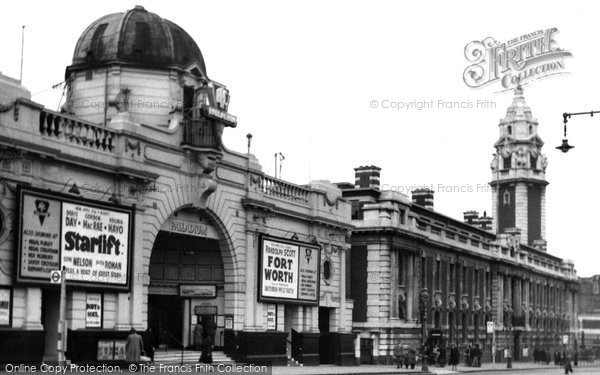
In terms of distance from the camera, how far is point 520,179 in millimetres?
125312

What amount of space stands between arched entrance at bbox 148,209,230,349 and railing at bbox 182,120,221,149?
3.41 meters

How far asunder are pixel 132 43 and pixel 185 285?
11309 mm

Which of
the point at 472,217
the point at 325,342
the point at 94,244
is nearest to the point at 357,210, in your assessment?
the point at 325,342

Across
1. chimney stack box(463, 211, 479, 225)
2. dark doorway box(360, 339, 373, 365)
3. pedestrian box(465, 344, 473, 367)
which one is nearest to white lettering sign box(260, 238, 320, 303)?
dark doorway box(360, 339, 373, 365)

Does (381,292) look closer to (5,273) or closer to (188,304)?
(188,304)

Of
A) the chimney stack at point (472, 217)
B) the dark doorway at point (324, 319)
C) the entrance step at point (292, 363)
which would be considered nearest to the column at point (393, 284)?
the dark doorway at point (324, 319)

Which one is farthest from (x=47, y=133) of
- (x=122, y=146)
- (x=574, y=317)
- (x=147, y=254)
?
(x=574, y=317)

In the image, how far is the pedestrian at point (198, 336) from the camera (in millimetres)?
45750

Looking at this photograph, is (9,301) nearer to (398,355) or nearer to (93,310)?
(93,310)

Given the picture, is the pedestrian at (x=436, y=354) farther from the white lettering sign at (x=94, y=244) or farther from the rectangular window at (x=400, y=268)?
the white lettering sign at (x=94, y=244)

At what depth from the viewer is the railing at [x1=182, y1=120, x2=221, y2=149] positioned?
144 feet

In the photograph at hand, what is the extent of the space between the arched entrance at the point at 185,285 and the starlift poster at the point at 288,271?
226cm

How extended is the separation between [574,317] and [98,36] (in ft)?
296

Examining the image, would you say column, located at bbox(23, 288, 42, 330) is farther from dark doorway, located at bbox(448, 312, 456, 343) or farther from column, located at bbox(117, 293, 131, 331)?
dark doorway, located at bbox(448, 312, 456, 343)
